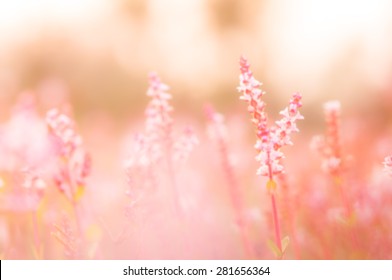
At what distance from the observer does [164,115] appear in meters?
1.38

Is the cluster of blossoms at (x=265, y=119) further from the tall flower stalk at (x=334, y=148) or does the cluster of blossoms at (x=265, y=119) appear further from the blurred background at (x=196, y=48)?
the blurred background at (x=196, y=48)

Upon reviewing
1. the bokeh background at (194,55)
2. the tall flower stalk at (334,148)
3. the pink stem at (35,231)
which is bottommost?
the pink stem at (35,231)

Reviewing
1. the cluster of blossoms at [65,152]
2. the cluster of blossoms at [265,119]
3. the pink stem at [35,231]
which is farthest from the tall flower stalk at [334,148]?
the pink stem at [35,231]

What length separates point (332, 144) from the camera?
1398mm

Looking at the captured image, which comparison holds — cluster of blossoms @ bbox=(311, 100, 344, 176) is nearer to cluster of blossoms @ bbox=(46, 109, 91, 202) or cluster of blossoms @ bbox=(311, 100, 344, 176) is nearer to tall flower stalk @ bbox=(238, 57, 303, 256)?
tall flower stalk @ bbox=(238, 57, 303, 256)

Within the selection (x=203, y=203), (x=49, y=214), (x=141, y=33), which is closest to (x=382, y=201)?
(x=203, y=203)

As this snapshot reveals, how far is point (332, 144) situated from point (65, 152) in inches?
24.2

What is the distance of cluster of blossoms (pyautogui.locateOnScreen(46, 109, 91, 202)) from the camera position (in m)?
1.34

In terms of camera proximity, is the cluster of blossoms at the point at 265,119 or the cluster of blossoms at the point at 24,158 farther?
the cluster of blossoms at the point at 24,158

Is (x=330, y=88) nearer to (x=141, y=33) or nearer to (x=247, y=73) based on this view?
(x=141, y=33)

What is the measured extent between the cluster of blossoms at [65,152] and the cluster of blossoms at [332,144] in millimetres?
555

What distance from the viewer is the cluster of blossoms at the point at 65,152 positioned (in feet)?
4.39

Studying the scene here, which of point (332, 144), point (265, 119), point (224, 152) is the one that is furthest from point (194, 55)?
point (265, 119)

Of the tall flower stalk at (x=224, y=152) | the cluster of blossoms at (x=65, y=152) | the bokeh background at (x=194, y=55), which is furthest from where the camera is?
the bokeh background at (x=194, y=55)
